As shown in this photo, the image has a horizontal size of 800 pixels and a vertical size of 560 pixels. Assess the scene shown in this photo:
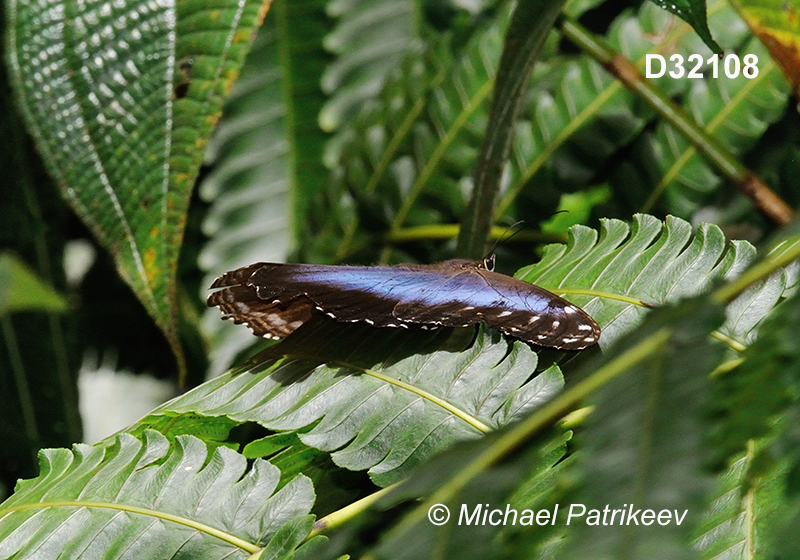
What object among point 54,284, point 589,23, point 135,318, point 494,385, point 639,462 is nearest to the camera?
point 639,462

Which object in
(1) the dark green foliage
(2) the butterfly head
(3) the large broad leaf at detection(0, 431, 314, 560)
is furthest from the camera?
(2) the butterfly head

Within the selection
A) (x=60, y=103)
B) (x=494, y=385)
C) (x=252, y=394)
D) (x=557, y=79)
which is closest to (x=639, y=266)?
(x=494, y=385)

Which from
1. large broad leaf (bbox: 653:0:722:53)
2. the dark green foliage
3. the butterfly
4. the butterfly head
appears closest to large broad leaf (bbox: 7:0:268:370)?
the dark green foliage

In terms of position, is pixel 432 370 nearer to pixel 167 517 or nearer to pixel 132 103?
pixel 167 517

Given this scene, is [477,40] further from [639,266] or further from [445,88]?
[639,266]

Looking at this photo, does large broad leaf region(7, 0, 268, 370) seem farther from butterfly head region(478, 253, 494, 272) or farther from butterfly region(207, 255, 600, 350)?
butterfly head region(478, 253, 494, 272)
